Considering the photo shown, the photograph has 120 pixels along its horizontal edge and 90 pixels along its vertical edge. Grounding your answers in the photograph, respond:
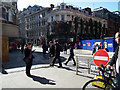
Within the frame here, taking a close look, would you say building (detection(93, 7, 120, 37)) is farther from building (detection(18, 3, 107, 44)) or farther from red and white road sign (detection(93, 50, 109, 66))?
red and white road sign (detection(93, 50, 109, 66))

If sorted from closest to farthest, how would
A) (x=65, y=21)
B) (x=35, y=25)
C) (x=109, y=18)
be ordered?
(x=65, y=21)
(x=35, y=25)
(x=109, y=18)

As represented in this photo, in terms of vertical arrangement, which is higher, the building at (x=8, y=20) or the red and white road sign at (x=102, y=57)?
the building at (x=8, y=20)

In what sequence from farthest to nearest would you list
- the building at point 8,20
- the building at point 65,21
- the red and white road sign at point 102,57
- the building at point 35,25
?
the building at point 35,25 < the building at point 65,21 < the building at point 8,20 < the red and white road sign at point 102,57

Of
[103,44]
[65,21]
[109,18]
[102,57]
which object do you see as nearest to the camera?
[102,57]

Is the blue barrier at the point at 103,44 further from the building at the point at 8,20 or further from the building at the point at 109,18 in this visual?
the building at the point at 109,18

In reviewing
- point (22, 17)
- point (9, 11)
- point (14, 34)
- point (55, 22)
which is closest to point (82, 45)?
point (55, 22)

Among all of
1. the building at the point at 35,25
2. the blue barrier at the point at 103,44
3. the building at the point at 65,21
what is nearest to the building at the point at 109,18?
the building at the point at 65,21

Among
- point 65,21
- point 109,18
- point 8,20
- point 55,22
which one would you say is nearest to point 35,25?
point 55,22

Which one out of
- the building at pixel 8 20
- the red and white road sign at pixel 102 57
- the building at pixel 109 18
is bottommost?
the red and white road sign at pixel 102 57

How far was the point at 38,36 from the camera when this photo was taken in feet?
149

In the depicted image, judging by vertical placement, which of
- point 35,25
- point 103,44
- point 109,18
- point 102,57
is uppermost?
point 109,18

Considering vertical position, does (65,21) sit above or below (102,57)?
above

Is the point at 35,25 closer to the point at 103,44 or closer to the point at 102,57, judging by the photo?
the point at 103,44

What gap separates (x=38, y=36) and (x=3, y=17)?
92.8 ft
